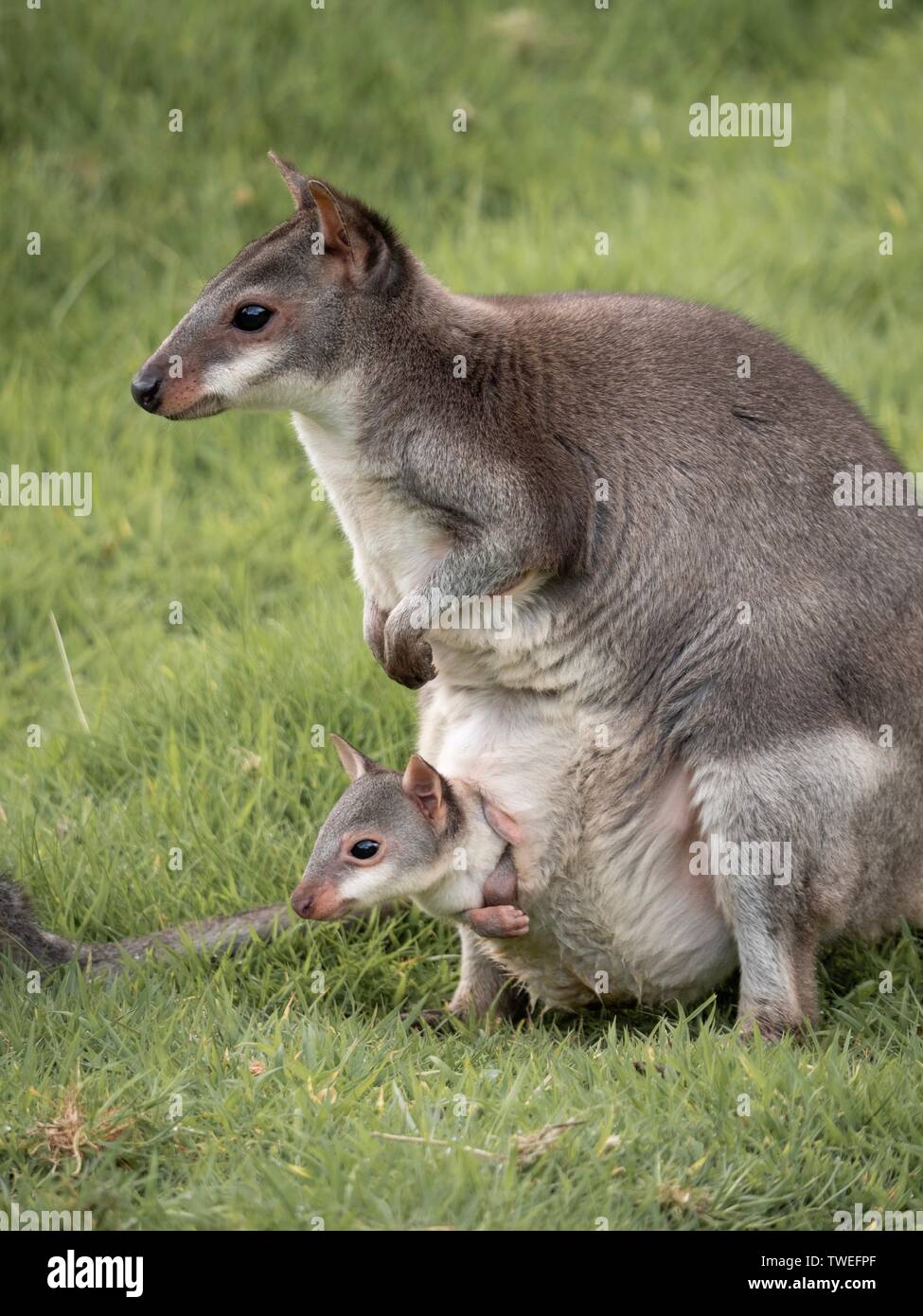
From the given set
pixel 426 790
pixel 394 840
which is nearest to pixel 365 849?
pixel 394 840

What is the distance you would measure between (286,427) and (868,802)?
3842 mm

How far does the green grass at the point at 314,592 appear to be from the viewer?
13.2 ft

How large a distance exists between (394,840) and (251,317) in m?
1.43

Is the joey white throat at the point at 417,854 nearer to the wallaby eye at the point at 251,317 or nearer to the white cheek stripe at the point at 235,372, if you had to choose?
the white cheek stripe at the point at 235,372

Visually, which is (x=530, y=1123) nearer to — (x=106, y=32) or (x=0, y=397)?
(x=0, y=397)

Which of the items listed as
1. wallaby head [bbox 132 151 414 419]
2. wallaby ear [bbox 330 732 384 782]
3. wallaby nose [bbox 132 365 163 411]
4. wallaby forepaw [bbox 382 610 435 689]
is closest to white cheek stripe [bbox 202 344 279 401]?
wallaby head [bbox 132 151 414 419]

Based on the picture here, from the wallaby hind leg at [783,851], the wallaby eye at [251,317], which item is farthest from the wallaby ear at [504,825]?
the wallaby eye at [251,317]

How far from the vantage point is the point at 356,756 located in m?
5.12

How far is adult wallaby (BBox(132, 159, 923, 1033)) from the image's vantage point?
4727 mm

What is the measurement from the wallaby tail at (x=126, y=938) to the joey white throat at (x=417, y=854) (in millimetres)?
434

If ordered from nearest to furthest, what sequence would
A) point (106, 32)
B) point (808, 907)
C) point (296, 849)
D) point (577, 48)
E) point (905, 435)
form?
point (808, 907) < point (296, 849) < point (905, 435) < point (106, 32) < point (577, 48)

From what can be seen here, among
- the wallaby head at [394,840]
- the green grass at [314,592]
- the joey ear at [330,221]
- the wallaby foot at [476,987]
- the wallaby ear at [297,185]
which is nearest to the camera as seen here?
the green grass at [314,592]

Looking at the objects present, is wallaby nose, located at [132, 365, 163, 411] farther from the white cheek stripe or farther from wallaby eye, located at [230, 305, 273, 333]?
wallaby eye, located at [230, 305, 273, 333]

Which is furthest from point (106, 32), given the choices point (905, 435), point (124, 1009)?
point (124, 1009)
